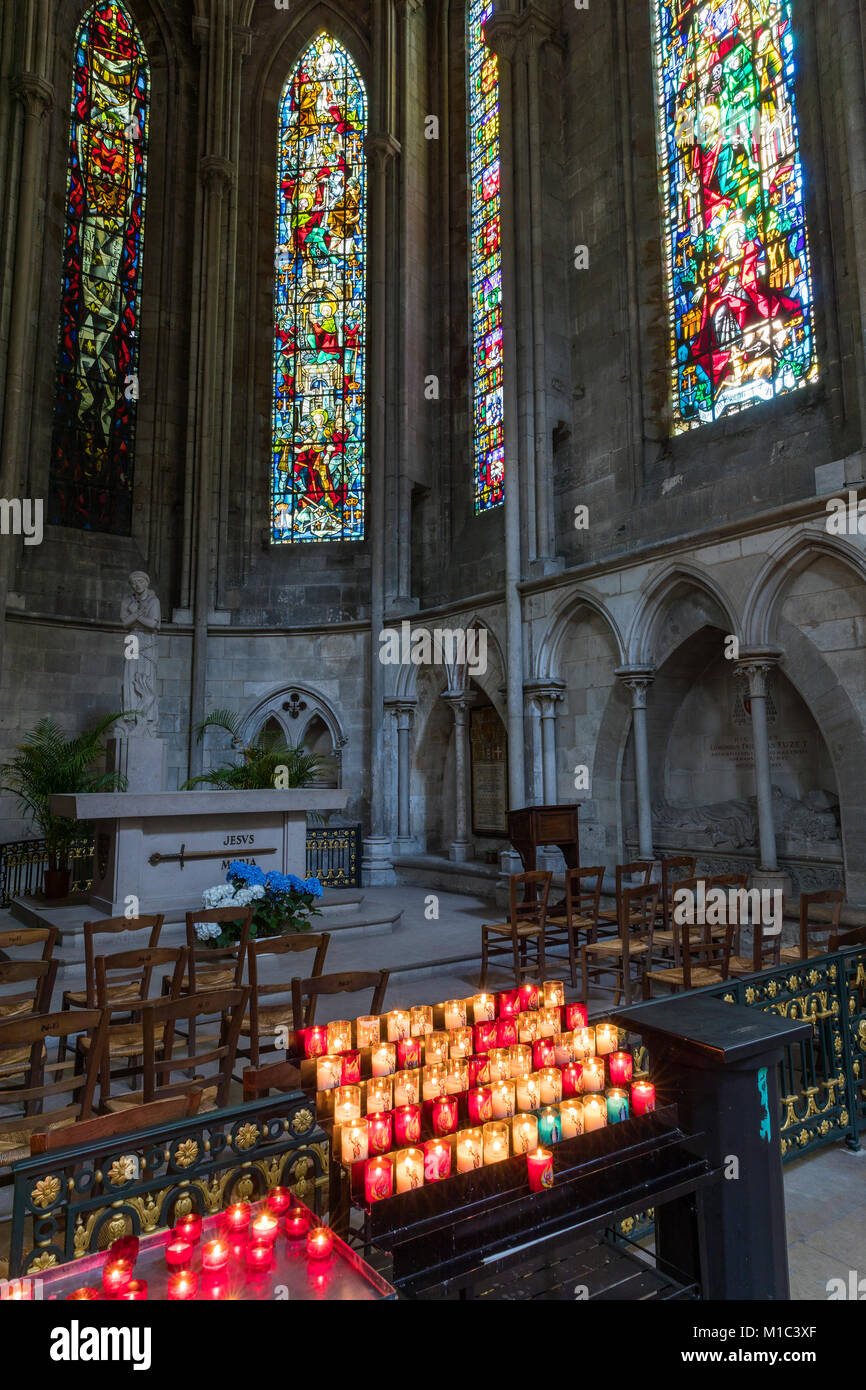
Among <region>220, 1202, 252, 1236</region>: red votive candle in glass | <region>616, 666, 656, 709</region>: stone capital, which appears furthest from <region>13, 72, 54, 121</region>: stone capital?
<region>220, 1202, 252, 1236</region>: red votive candle in glass

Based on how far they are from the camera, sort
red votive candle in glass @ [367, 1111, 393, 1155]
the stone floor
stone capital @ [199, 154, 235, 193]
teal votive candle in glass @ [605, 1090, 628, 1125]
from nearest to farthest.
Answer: red votive candle in glass @ [367, 1111, 393, 1155] < teal votive candle in glass @ [605, 1090, 628, 1125] < the stone floor < stone capital @ [199, 154, 235, 193]

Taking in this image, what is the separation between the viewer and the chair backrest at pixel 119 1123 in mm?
1923

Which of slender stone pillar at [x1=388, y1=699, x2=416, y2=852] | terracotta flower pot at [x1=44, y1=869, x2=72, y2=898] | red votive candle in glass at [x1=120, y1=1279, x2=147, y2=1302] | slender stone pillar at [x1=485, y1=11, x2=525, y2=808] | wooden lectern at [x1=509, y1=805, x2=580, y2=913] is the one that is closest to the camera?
red votive candle in glass at [x1=120, y1=1279, x2=147, y2=1302]

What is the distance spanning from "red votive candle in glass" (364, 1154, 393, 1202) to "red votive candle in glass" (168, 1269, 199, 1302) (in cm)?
42

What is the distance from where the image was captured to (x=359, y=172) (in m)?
15.1

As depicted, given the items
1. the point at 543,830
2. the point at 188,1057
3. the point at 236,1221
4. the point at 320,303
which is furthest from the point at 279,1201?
the point at 320,303

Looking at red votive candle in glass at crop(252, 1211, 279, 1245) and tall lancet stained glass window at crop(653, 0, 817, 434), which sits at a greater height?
tall lancet stained glass window at crop(653, 0, 817, 434)

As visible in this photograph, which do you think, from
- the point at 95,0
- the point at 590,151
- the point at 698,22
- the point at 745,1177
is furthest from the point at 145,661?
the point at 95,0

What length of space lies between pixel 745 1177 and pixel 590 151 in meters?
12.4

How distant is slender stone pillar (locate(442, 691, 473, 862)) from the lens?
11.8m

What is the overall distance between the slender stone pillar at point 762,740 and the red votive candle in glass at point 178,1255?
7.05 m

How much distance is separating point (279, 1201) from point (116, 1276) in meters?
0.45

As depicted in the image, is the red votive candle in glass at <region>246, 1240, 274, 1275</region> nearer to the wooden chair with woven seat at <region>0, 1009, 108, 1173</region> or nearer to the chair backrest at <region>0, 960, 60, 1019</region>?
the wooden chair with woven seat at <region>0, 1009, 108, 1173</region>

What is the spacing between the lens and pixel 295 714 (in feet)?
45.3
